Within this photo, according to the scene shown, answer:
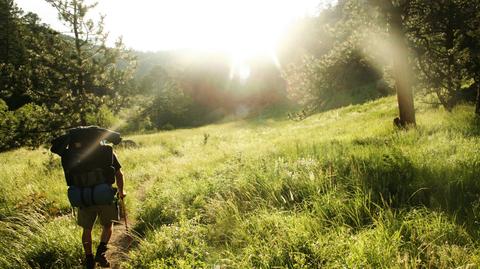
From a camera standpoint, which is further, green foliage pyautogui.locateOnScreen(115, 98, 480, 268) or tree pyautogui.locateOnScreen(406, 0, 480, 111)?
tree pyautogui.locateOnScreen(406, 0, 480, 111)

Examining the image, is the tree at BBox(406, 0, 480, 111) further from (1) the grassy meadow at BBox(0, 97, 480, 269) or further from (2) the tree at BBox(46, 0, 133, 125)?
(2) the tree at BBox(46, 0, 133, 125)

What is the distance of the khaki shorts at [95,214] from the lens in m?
5.51

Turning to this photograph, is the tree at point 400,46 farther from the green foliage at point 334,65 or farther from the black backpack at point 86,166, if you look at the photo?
the black backpack at point 86,166

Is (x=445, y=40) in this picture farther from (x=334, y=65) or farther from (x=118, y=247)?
(x=118, y=247)

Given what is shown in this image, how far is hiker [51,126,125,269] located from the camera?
530cm

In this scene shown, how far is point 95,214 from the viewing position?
5.61 metres

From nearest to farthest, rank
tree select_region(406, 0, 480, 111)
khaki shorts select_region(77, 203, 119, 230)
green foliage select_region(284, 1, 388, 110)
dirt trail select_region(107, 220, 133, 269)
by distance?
khaki shorts select_region(77, 203, 119, 230) → dirt trail select_region(107, 220, 133, 269) → tree select_region(406, 0, 480, 111) → green foliage select_region(284, 1, 388, 110)

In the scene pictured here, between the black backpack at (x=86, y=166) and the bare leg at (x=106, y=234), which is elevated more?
the black backpack at (x=86, y=166)

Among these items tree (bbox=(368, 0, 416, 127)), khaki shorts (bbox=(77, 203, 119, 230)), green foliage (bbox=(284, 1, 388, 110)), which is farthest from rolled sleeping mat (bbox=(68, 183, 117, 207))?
tree (bbox=(368, 0, 416, 127))

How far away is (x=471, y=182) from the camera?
4.90 meters

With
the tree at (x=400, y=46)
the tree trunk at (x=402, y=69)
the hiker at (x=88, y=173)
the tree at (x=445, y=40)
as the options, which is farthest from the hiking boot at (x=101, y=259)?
the tree at (x=445, y=40)

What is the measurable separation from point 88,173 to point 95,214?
74cm

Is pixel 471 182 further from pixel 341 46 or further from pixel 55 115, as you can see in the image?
pixel 55 115

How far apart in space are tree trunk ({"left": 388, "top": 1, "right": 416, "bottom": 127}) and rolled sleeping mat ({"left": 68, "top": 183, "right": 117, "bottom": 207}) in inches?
350
